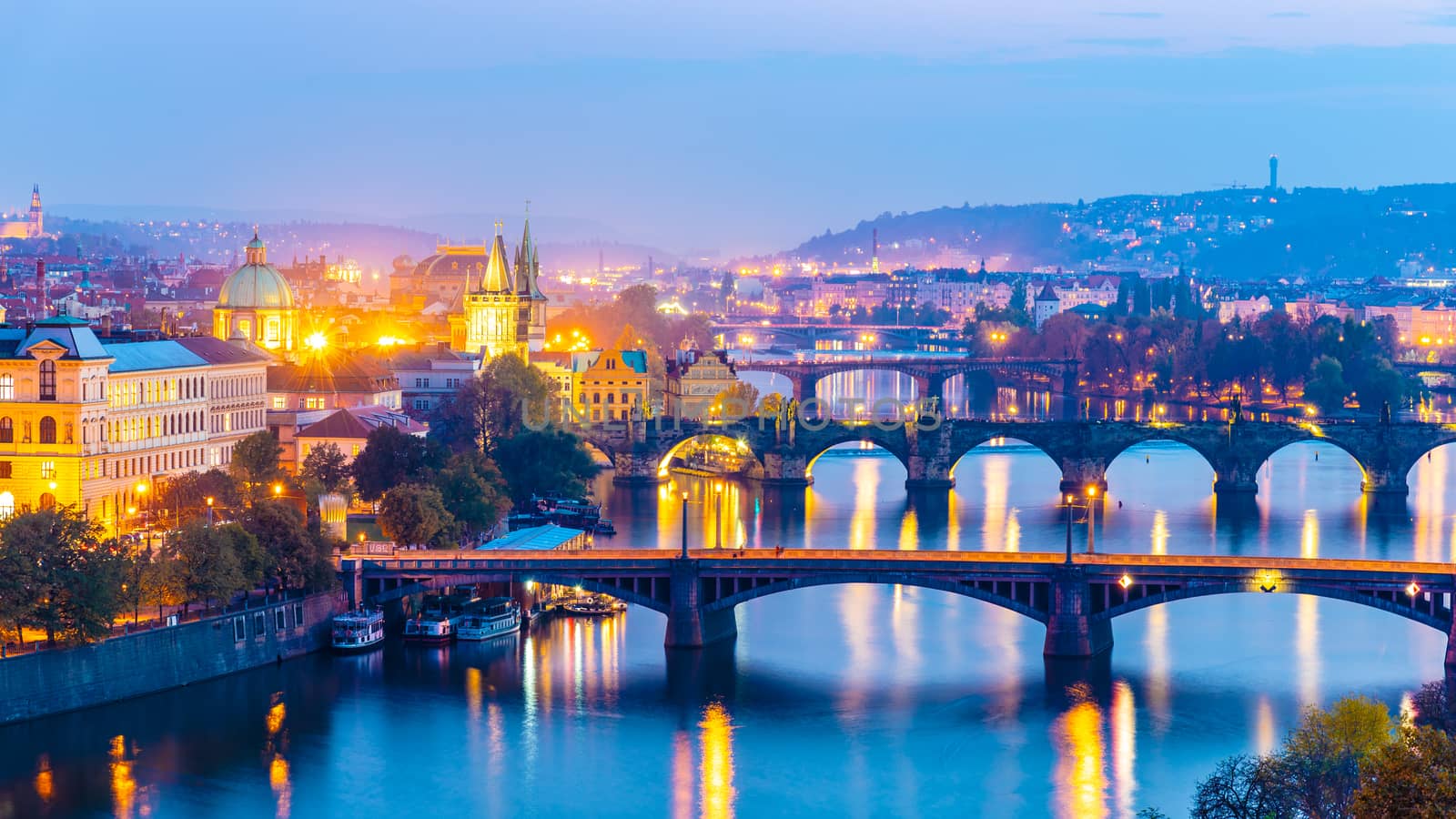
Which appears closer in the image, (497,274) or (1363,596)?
(1363,596)

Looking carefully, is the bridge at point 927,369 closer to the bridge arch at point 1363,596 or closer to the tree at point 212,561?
the bridge arch at point 1363,596

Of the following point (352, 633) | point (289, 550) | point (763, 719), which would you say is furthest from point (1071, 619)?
point (289, 550)

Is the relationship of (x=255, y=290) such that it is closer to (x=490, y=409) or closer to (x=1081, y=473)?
(x=490, y=409)

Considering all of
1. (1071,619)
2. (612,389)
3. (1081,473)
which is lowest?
(1071,619)

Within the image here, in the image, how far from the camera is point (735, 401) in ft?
242

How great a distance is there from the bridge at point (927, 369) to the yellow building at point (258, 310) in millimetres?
27141

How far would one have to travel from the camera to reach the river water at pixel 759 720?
32.1 meters

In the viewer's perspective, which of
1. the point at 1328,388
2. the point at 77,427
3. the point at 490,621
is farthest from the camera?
the point at 1328,388

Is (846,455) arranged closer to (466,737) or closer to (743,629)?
(743,629)

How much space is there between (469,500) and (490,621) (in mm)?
6608

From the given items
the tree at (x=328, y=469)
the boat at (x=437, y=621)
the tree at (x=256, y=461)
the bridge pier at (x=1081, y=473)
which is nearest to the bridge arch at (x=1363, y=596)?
the boat at (x=437, y=621)

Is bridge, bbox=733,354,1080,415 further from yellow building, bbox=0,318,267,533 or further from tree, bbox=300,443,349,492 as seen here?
yellow building, bbox=0,318,267,533

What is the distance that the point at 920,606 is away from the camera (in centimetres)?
4528

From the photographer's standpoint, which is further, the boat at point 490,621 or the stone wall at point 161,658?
the boat at point 490,621
